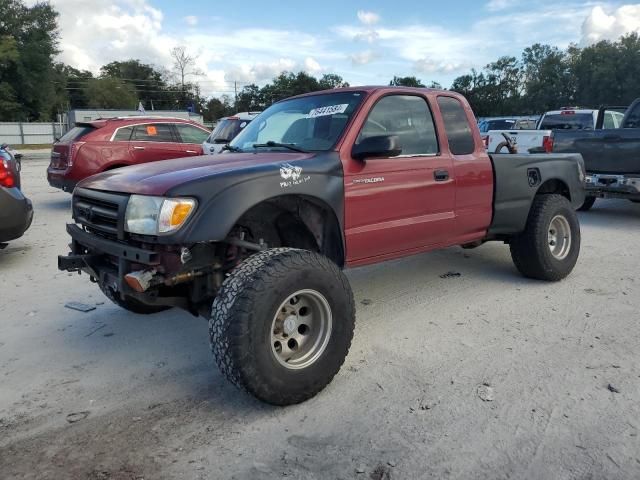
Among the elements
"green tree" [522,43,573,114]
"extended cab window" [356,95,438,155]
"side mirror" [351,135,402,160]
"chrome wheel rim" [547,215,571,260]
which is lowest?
"chrome wheel rim" [547,215,571,260]

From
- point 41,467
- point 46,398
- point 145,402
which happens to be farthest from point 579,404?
point 46,398

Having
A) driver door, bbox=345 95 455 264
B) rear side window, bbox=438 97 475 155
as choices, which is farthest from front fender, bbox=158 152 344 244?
rear side window, bbox=438 97 475 155

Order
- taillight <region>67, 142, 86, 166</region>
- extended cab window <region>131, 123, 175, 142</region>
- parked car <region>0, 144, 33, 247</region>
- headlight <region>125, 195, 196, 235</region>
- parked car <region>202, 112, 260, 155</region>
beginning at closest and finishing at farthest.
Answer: headlight <region>125, 195, 196, 235</region>
parked car <region>0, 144, 33, 247</region>
taillight <region>67, 142, 86, 166</region>
extended cab window <region>131, 123, 175, 142</region>
parked car <region>202, 112, 260, 155</region>

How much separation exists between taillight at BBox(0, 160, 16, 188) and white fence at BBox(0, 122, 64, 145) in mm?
38388

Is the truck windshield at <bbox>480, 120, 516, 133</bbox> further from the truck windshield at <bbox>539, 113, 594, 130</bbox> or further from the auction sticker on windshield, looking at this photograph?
the auction sticker on windshield

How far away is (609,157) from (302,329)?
24.1ft

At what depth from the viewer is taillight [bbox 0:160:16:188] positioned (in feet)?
19.9

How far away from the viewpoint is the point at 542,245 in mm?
5230

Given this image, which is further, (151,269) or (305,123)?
(305,123)

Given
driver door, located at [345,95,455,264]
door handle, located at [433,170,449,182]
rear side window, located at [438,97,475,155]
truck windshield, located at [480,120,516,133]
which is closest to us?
driver door, located at [345,95,455,264]

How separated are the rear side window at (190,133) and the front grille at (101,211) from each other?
767 cm

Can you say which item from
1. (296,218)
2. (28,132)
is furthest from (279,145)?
(28,132)

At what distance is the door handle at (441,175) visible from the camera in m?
4.36

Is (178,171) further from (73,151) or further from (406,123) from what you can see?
Result: (73,151)
